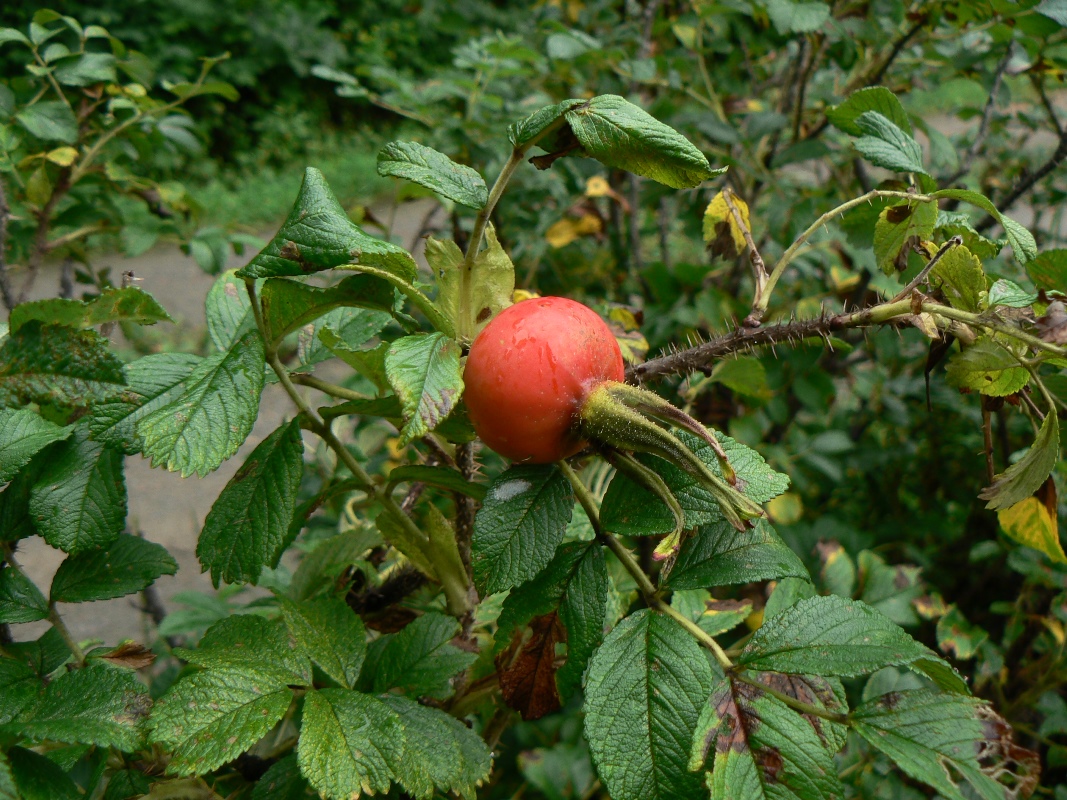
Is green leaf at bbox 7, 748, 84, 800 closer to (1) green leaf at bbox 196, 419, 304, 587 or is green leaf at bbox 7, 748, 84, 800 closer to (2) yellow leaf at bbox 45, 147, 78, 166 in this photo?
(1) green leaf at bbox 196, 419, 304, 587

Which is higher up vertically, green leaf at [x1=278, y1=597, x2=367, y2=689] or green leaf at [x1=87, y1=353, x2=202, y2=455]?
green leaf at [x1=87, y1=353, x2=202, y2=455]

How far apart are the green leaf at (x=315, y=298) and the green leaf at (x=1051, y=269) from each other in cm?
59

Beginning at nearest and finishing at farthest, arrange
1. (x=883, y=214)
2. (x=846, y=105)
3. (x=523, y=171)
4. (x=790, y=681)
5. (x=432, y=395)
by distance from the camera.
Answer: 1. (x=432, y=395)
2. (x=790, y=681)
3. (x=883, y=214)
4. (x=846, y=105)
5. (x=523, y=171)

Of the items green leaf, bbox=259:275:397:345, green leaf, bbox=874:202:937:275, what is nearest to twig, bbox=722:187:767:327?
green leaf, bbox=874:202:937:275

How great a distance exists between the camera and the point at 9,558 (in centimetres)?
73

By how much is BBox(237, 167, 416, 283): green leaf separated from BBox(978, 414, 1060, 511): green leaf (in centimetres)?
54

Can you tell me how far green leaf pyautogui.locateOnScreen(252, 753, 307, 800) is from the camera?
0.70 m

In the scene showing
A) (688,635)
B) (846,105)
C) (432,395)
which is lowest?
(688,635)

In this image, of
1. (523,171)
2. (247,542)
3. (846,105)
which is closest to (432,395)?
(247,542)

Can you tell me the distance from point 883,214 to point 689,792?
22.0 inches

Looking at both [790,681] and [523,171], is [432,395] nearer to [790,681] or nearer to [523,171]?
[790,681]

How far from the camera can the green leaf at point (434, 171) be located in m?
0.65

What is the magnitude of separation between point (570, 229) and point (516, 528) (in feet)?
4.83

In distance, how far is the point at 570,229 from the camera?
201 centimetres
